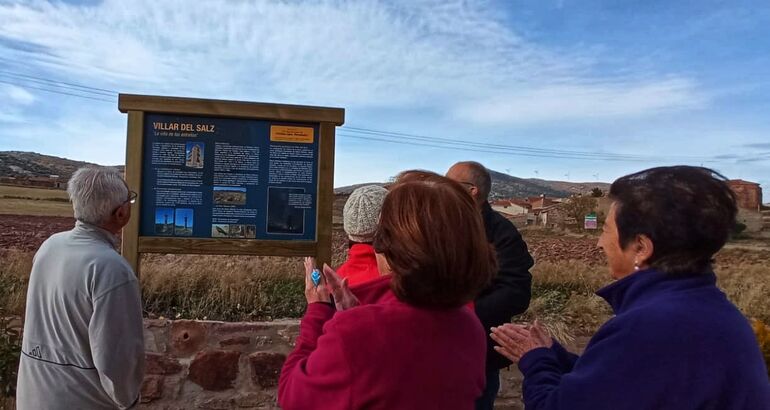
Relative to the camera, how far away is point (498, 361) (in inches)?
112

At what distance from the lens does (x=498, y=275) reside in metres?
2.86

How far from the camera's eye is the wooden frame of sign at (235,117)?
3617 mm

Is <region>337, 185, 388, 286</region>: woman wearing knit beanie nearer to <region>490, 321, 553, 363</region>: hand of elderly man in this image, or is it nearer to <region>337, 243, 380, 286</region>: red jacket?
<region>337, 243, 380, 286</region>: red jacket

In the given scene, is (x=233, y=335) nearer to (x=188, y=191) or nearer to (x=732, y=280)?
(x=188, y=191)

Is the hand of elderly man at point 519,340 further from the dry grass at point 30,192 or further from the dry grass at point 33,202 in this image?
the dry grass at point 30,192

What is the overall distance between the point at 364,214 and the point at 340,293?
0.38m

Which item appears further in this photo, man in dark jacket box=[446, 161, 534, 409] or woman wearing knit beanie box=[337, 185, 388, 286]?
man in dark jacket box=[446, 161, 534, 409]

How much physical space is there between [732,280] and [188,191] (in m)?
6.78

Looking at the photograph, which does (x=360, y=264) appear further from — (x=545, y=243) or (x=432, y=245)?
(x=545, y=243)

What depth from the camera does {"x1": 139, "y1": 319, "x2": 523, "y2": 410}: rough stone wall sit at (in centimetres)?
386

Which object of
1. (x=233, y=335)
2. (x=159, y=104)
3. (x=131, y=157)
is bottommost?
(x=233, y=335)

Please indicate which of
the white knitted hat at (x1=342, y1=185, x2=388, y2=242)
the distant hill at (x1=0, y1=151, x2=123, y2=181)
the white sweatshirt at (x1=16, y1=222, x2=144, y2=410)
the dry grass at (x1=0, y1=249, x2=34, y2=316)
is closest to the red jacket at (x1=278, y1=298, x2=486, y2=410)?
the white knitted hat at (x1=342, y1=185, x2=388, y2=242)

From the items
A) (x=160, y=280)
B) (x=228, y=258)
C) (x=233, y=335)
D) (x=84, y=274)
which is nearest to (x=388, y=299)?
(x=84, y=274)

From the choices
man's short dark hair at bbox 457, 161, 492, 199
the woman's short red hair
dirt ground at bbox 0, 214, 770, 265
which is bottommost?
dirt ground at bbox 0, 214, 770, 265
